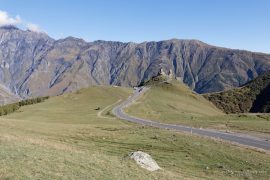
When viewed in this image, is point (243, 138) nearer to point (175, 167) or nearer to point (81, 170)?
point (175, 167)

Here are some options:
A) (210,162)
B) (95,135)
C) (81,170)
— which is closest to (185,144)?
(210,162)

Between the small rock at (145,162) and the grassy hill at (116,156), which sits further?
the small rock at (145,162)

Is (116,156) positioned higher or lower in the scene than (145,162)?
lower

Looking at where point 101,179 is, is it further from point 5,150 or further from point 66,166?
point 5,150

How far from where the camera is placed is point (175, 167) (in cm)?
4094

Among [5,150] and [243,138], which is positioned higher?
[5,150]

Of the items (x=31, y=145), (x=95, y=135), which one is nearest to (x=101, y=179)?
(x=31, y=145)

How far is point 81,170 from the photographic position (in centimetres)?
2839

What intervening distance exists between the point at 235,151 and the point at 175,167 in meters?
11.7

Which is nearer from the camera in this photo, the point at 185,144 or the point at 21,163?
the point at 21,163

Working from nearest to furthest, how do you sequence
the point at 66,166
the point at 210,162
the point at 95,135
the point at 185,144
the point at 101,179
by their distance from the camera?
the point at 101,179, the point at 66,166, the point at 210,162, the point at 185,144, the point at 95,135

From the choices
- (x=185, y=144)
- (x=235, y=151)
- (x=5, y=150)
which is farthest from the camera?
(x=185, y=144)

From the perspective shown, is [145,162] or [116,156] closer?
[145,162]

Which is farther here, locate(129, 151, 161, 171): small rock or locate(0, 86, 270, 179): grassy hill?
locate(129, 151, 161, 171): small rock
